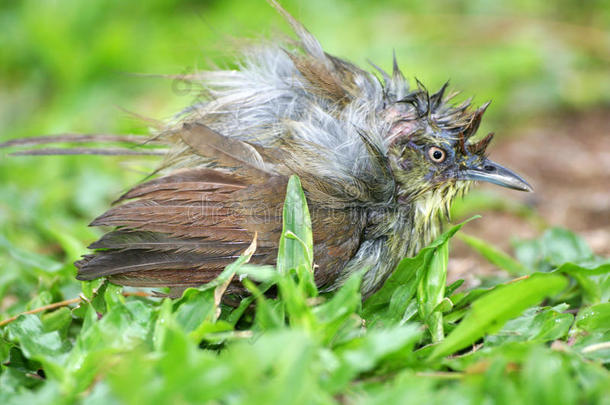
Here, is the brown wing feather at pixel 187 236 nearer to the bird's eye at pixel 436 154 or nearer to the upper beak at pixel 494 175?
the bird's eye at pixel 436 154

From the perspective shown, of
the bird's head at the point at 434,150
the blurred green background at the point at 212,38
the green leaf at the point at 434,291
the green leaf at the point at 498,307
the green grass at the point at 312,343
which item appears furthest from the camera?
the blurred green background at the point at 212,38

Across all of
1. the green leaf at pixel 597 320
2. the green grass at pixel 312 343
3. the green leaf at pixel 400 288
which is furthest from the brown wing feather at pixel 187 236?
the green leaf at pixel 597 320

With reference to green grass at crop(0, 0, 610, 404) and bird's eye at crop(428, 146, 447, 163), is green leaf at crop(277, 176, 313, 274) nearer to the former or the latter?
green grass at crop(0, 0, 610, 404)

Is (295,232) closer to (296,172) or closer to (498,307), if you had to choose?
(296,172)

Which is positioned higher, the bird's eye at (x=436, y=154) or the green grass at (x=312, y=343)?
the bird's eye at (x=436, y=154)

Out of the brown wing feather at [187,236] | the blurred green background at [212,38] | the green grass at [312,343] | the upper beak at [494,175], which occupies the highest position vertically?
the blurred green background at [212,38]

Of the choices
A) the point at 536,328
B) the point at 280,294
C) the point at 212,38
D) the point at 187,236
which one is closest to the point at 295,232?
the point at 280,294

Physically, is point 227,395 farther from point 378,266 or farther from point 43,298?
point 43,298
